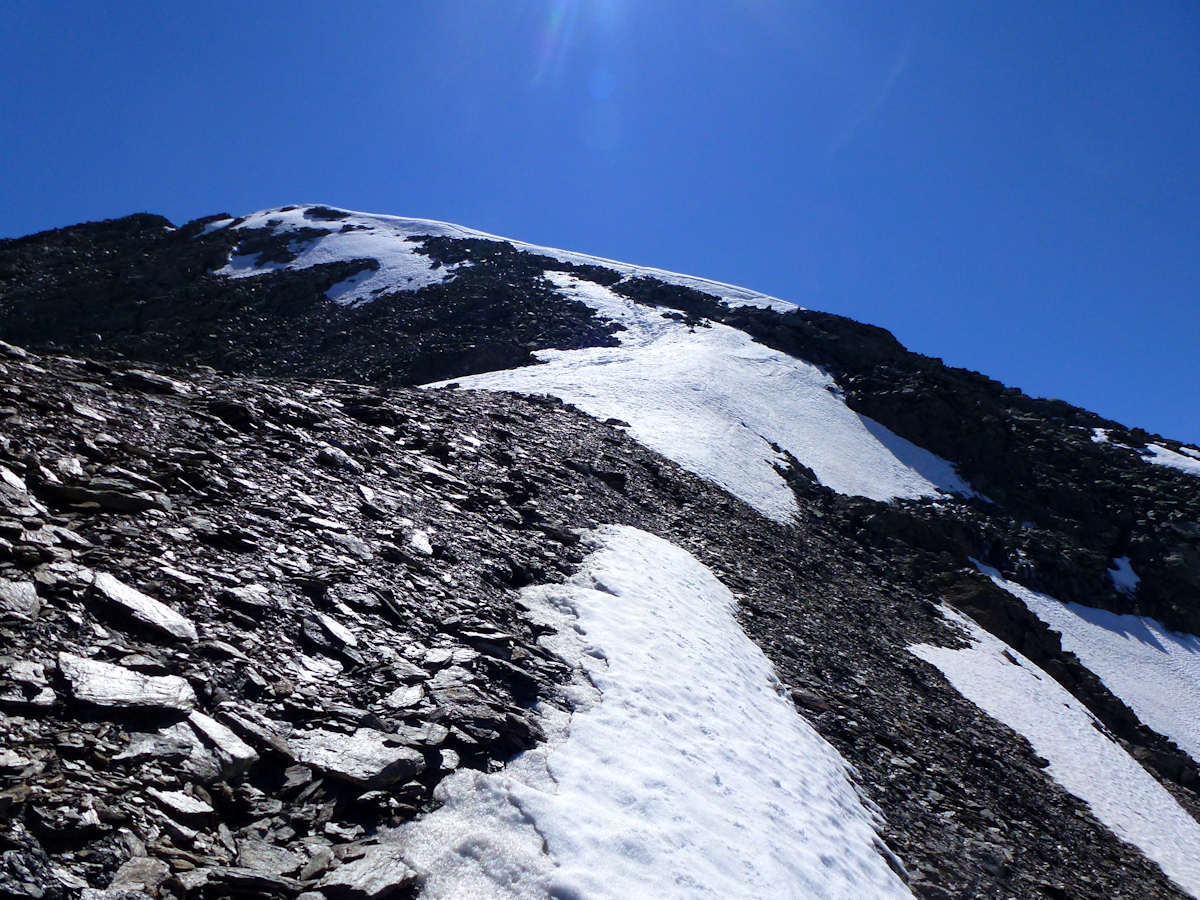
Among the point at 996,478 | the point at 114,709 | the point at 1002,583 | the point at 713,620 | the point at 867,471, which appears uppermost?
the point at 996,478

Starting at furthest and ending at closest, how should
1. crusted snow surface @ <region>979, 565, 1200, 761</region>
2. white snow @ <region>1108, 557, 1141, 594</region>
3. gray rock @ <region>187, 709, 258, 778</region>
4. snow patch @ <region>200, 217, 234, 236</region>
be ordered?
snow patch @ <region>200, 217, 234, 236</region> → white snow @ <region>1108, 557, 1141, 594</region> → crusted snow surface @ <region>979, 565, 1200, 761</region> → gray rock @ <region>187, 709, 258, 778</region>

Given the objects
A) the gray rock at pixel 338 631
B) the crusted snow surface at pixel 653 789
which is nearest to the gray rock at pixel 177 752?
the crusted snow surface at pixel 653 789

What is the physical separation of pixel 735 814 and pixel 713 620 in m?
5.52

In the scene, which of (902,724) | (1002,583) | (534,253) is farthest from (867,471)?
(534,253)

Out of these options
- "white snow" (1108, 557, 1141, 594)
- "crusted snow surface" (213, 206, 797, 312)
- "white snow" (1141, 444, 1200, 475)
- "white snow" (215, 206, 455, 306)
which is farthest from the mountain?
"crusted snow surface" (213, 206, 797, 312)

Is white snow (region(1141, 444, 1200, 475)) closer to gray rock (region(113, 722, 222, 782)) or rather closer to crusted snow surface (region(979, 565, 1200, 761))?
crusted snow surface (region(979, 565, 1200, 761))

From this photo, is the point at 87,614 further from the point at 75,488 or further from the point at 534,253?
the point at 534,253

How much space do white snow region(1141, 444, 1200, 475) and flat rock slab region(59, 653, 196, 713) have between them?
186ft

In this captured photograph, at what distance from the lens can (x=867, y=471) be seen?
34562 mm

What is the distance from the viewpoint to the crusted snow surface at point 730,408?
25984 millimetres

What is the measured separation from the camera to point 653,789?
21.7ft

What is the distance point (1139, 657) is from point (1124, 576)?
7.13 meters

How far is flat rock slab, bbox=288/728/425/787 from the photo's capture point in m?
4.94

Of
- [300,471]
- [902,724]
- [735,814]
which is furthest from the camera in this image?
[902,724]
